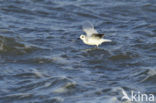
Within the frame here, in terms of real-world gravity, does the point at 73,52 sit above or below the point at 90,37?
below

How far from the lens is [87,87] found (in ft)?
25.4

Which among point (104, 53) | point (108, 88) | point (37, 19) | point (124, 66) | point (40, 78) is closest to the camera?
point (108, 88)

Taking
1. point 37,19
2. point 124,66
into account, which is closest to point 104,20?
point 37,19

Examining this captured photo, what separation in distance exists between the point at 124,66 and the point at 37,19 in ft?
13.4

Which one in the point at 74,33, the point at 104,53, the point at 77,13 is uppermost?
the point at 77,13

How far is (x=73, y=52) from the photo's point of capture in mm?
9930

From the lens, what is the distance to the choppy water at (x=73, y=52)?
7.60 meters

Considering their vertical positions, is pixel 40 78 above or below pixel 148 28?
below

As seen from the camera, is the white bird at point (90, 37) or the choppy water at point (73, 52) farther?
the white bird at point (90, 37)

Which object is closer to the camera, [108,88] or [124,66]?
[108,88]

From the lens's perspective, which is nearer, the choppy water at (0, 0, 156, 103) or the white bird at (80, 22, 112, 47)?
the choppy water at (0, 0, 156, 103)

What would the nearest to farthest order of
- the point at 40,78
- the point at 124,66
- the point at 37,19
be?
1. the point at 40,78
2. the point at 124,66
3. the point at 37,19

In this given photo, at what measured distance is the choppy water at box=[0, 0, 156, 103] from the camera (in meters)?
7.60

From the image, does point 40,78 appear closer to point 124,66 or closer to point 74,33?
point 124,66
